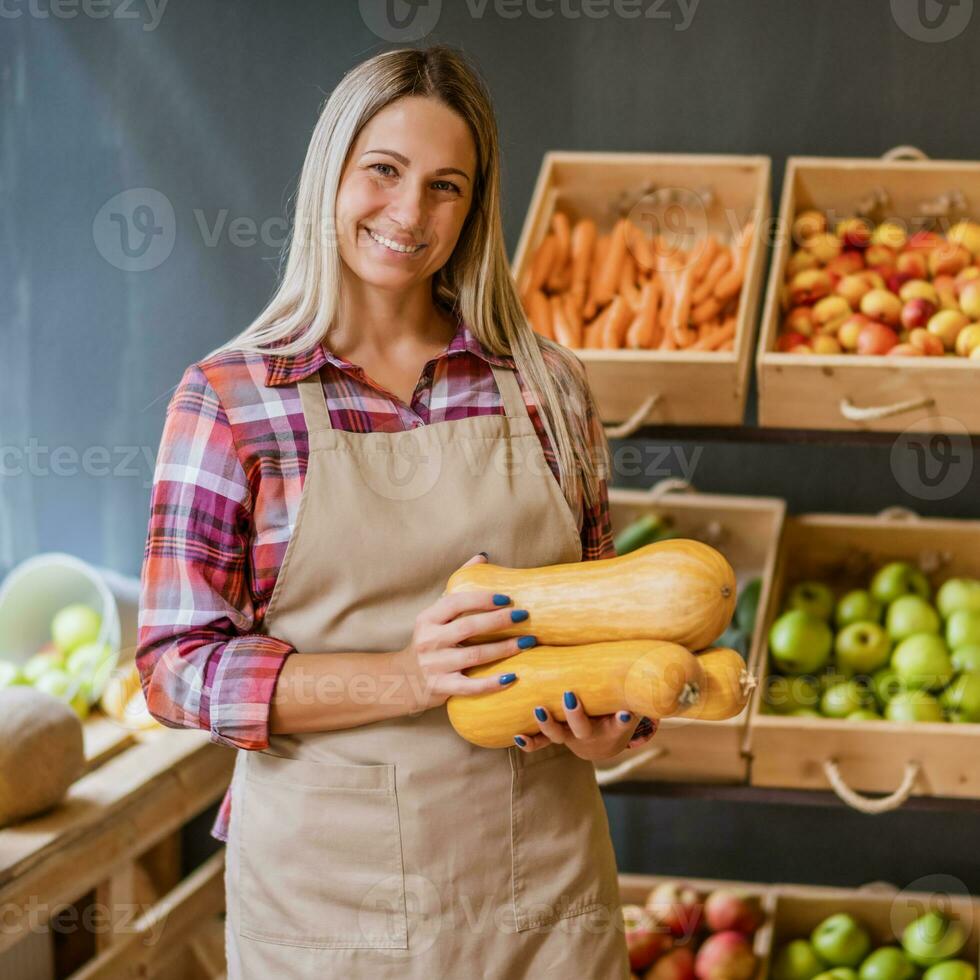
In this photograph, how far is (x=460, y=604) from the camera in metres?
1.24

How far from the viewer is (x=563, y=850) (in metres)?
1.44

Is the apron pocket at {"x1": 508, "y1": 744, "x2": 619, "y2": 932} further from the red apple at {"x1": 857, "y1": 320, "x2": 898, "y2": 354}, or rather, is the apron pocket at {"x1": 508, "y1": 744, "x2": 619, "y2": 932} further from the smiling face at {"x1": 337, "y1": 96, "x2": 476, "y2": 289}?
the red apple at {"x1": 857, "y1": 320, "x2": 898, "y2": 354}

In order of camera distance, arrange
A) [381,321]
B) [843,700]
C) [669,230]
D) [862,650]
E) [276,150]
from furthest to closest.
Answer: [276,150]
[669,230]
[862,650]
[843,700]
[381,321]

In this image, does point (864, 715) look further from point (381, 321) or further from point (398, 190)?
point (398, 190)

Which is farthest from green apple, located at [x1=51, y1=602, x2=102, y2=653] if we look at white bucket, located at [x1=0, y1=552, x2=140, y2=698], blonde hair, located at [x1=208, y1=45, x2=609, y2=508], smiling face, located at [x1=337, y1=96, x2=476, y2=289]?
smiling face, located at [x1=337, y1=96, x2=476, y2=289]

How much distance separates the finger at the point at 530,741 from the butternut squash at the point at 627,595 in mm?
111

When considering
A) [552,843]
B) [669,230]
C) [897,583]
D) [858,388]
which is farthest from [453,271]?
[897,583]

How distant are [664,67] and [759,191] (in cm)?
46

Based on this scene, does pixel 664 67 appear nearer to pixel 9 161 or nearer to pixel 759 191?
pixel 759 191

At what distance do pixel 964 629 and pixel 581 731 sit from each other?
46.0 inches

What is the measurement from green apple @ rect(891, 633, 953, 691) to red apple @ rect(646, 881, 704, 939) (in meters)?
0.62

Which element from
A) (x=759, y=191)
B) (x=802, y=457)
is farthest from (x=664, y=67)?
(x=802, y=457)

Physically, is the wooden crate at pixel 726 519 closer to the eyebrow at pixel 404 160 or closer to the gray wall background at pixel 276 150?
the gray wall background at pixel 276 150

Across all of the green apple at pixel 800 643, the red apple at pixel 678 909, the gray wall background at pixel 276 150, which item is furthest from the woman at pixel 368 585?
the gray wall background at pixel 276 150
